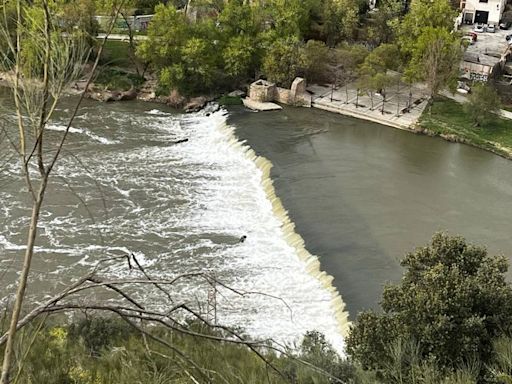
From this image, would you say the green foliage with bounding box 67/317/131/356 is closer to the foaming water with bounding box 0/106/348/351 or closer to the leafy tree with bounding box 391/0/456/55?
the foaming water with bounding box 0/106/348/351

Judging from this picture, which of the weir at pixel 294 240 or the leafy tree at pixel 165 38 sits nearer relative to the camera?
the weir at pixel 294 240

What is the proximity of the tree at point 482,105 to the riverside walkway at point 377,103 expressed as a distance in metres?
2.23

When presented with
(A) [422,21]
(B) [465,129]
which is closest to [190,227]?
(B) [465,129]

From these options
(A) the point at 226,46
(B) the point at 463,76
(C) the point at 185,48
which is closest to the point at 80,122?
(C) the point at 185,48

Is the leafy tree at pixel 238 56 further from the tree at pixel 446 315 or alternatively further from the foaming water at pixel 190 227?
the tree at pixel 446 315

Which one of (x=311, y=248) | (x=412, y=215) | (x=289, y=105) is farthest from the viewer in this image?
(x=289, y=105)

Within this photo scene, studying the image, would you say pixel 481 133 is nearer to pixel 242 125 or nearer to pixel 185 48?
pixel 242 125

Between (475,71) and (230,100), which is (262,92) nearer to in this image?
(230,100)

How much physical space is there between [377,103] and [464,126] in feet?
14.0

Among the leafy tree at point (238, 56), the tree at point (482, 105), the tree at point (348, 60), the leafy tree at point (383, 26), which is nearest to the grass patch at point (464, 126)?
the tree at point (482, 105)

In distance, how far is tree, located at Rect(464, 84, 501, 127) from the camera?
26.4 meters

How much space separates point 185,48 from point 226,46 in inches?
87.3

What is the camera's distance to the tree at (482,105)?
86.6 ft

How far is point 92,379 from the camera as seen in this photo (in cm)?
643
